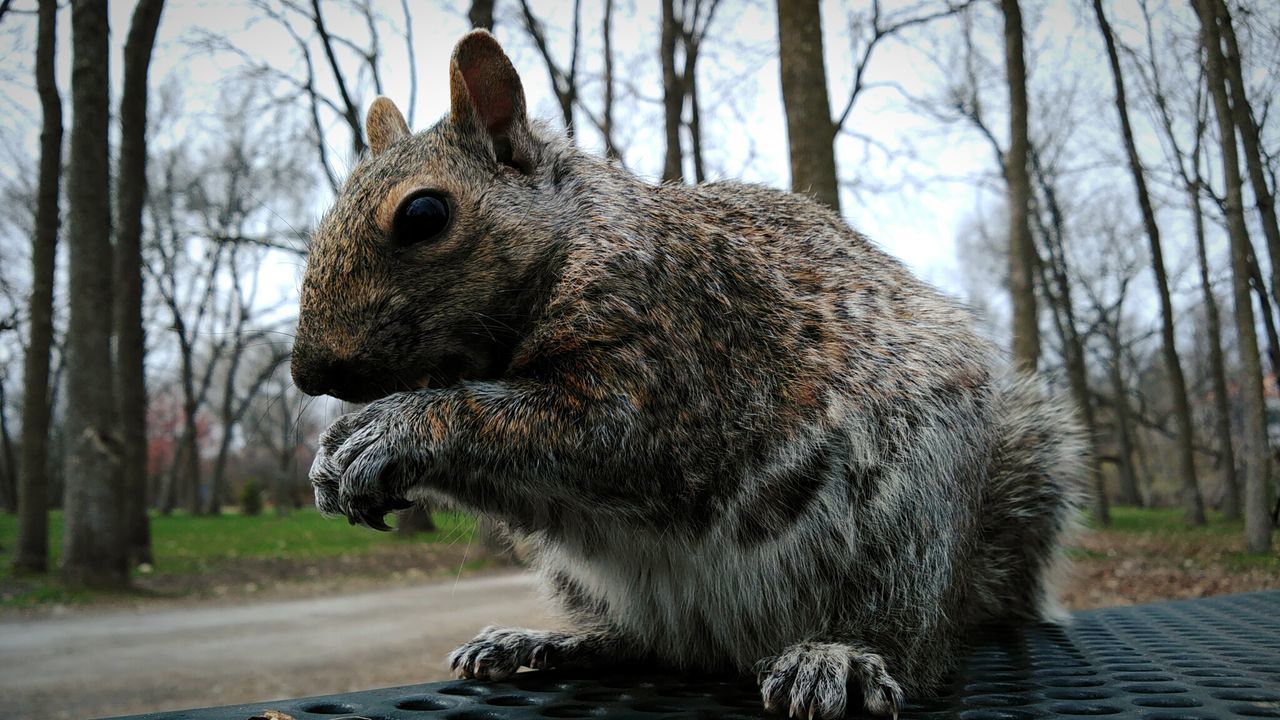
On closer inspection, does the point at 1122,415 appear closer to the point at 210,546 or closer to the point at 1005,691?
the point at 210,546

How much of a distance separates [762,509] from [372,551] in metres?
12.4

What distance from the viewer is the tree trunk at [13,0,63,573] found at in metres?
8.60

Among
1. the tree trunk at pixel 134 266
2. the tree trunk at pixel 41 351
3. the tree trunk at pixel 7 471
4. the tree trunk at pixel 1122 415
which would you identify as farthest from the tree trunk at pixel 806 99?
the tree trunk at pixel 1122 415

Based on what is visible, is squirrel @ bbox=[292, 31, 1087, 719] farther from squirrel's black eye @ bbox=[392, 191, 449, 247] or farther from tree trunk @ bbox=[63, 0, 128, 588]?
tree trunk @ bbox=[63, 0, 128, 588]

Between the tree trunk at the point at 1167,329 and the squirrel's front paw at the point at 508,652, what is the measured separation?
243 inches

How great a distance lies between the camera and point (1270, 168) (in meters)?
2.76

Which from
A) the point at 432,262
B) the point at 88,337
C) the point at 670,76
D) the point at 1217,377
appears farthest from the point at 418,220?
the point at 1217,377

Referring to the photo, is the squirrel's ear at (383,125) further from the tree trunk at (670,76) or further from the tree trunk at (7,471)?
the tree trunk at (7,471)

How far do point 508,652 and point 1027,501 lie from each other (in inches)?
47.4

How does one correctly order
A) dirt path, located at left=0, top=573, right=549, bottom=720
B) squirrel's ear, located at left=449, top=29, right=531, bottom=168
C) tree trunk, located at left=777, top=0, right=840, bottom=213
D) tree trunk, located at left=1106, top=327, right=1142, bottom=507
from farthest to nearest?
1. tree trunk, located at left=1106, top=327, right=1142, bottom=507
2. tree trunk, located at left=777, top=0, right=840, bottom=213
3. dirt path, located at left=0, top=573, right=549, bottom=720
4. squirrel's ear, located at left=449, top=29, right=531, bottom=168

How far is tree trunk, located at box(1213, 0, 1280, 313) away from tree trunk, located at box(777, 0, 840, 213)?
6.16 feet

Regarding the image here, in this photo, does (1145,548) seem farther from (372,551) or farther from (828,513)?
(372,551)

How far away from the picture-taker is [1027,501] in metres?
1.87

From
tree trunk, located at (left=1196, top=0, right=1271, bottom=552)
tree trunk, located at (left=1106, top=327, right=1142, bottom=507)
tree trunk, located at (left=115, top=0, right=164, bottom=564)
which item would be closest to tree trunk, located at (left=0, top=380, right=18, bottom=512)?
tree trunk, located at (left=115, top=0, right=164, bottom=564)
